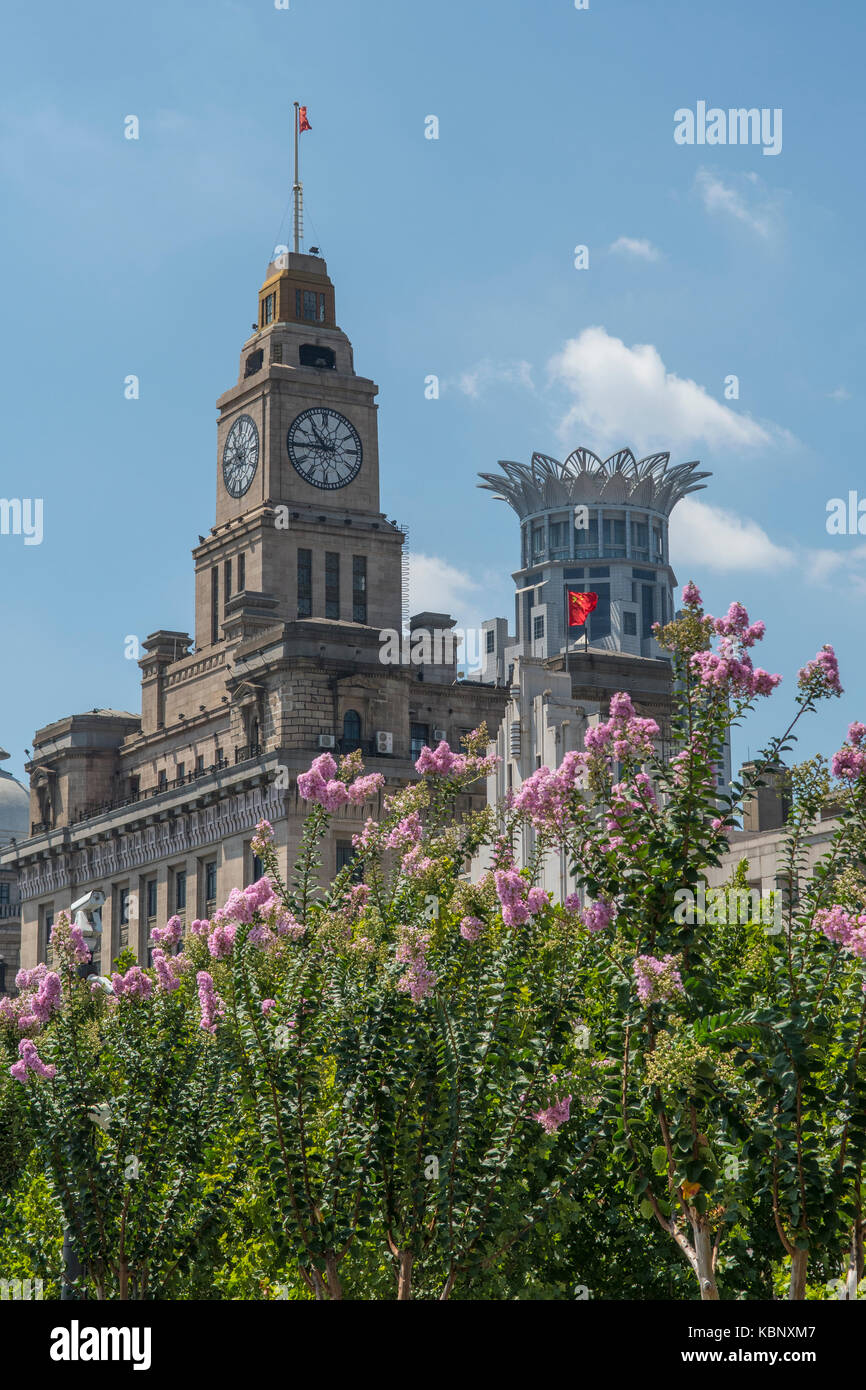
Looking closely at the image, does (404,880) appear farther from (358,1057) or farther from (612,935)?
(612,935)

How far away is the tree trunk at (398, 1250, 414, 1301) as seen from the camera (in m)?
21.1

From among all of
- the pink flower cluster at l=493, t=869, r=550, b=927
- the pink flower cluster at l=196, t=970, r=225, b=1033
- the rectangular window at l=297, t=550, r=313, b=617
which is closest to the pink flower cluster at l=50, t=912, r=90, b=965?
the pink flower cluster at l=196, t=970, r=225, b=1033

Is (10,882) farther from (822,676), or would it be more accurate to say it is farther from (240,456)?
(822,676)

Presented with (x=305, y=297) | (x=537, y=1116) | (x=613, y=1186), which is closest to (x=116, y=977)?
(x=613, y=1186)

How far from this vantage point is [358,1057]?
20875 mm

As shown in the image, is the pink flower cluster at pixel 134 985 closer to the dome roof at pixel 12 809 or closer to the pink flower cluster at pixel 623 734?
the pink flower cluster at pixel 623 734

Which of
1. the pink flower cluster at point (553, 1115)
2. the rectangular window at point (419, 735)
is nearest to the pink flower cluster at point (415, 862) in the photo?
the pink flower cluster at point (553, 1115)

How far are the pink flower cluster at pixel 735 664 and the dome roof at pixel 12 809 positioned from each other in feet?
502

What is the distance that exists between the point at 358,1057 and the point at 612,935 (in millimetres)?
3182

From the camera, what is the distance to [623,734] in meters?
19.0

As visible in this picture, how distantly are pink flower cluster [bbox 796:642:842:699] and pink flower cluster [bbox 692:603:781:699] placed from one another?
39 cm

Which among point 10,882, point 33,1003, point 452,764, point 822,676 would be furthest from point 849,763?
point 10,882

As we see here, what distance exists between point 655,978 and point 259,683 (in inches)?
3291

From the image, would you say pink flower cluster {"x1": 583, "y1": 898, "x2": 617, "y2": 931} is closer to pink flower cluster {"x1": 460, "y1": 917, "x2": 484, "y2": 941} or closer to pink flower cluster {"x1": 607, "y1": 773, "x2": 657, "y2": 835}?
pink flower cluster {"x1": 607, "y1": 773, "x2": 657, "y2": 835}
